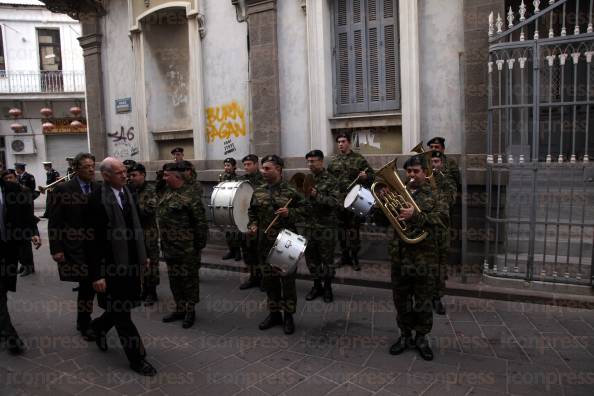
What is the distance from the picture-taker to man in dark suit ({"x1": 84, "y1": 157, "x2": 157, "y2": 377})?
4.29m

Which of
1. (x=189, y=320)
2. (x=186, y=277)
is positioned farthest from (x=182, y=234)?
(x=189, y=320)

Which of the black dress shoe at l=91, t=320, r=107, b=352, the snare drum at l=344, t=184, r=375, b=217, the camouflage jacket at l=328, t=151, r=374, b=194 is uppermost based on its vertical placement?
the camouflage jacket at l=328, t=151, r=374, b=194

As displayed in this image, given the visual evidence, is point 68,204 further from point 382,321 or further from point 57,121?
point 57,121

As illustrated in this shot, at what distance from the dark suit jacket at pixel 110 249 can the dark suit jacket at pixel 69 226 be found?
Result: 0.92 meters

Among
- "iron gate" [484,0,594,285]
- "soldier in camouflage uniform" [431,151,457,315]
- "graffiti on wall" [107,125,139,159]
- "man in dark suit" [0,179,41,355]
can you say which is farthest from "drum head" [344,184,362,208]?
"graffiti on wall" [107,125,139,159]

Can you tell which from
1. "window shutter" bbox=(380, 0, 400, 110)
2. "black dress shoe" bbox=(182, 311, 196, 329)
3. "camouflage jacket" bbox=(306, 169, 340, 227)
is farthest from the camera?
"window shutter" bbox=(380, 0, 400, 110)

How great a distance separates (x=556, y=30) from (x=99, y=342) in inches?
322

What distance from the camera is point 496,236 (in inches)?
247

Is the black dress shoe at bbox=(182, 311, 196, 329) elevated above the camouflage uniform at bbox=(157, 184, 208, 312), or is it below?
below

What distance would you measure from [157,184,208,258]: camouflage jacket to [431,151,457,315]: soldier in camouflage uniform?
289 centimetres

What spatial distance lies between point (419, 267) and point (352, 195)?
2.18 meters

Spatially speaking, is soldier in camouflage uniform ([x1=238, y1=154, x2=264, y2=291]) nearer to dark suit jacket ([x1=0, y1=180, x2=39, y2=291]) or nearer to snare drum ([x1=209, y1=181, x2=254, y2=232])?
snare drum ([x1=209, y1=181, x2=254, y2=232])

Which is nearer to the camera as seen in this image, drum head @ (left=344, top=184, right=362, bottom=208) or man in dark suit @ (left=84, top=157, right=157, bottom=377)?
man in dark suit @ (left=84, top=157, right=157, bottom=377)

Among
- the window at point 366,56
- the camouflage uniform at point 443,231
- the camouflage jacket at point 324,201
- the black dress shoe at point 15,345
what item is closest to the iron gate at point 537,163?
the camouflage uniform at point 443,231
